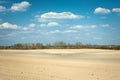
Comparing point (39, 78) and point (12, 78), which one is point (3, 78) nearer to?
point (12, 78)

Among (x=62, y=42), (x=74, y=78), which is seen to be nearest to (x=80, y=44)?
(x=62, y=42)

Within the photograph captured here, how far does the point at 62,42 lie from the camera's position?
94.3m

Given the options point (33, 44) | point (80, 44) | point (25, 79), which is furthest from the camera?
point (33, 44)

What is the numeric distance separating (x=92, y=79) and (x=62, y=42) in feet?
269

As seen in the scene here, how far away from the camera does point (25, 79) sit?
1196 centimetres

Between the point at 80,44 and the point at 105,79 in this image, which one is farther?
the point at 80,44

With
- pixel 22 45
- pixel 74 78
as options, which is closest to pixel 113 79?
pixel 74 78

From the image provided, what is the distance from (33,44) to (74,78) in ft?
283

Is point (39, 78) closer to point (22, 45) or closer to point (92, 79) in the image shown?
point (92, 79)

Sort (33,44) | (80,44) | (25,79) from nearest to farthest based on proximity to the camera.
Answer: (25,79)
(80,44)
(33,44)

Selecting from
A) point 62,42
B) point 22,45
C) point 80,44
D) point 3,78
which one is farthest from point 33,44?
point 3,78

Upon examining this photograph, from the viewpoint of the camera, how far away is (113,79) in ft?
39.9

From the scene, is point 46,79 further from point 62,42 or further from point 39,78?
point 62,42

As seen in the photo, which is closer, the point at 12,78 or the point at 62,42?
the point at 12,78
